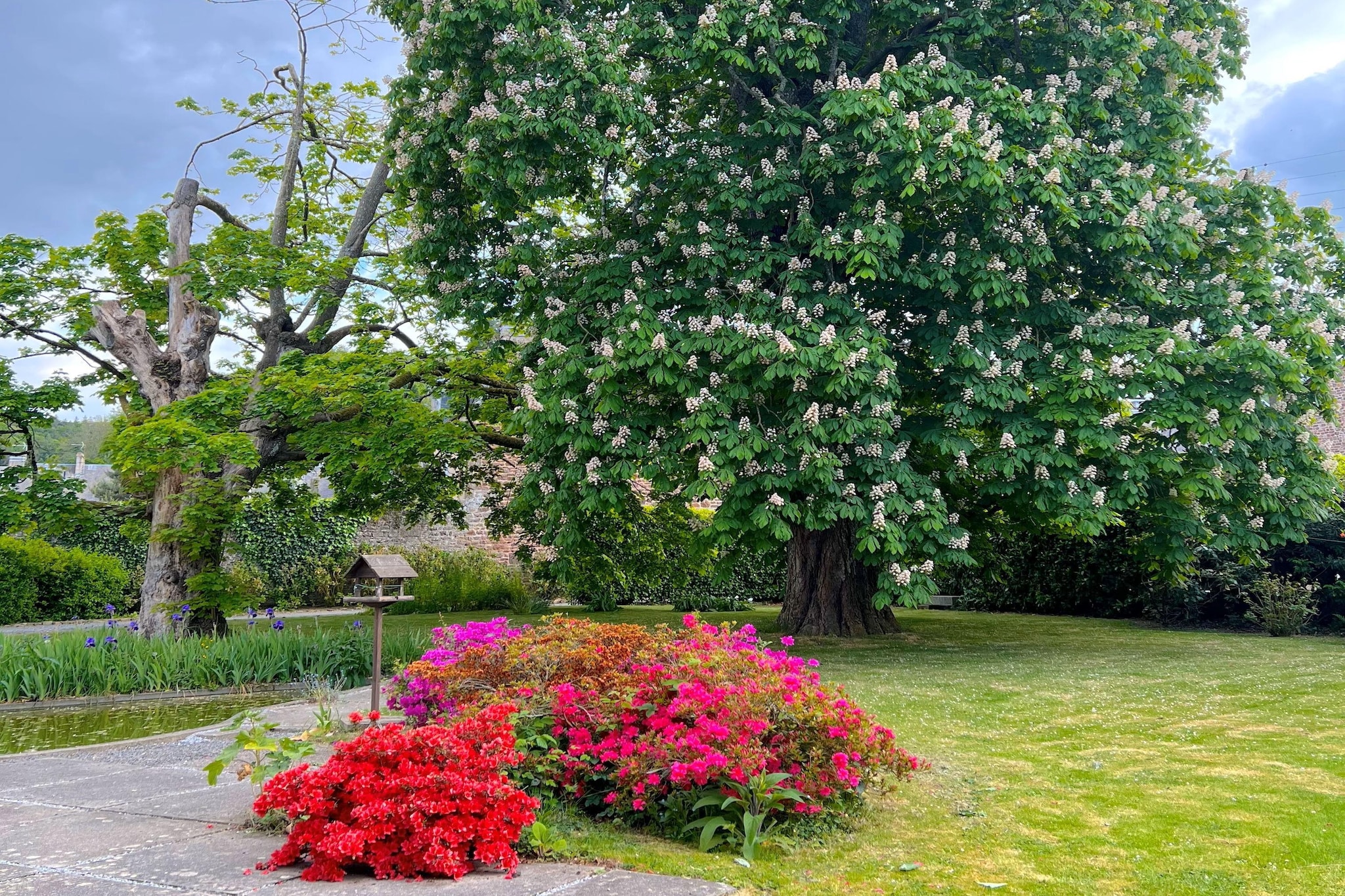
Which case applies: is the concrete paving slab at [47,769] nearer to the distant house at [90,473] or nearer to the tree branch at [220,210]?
the tree branch at [220,210]

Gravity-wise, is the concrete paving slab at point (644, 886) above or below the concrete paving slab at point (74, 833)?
below

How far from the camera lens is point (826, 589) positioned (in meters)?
13.2

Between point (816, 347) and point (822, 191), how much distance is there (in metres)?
2.51

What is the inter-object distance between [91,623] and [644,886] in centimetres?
1603

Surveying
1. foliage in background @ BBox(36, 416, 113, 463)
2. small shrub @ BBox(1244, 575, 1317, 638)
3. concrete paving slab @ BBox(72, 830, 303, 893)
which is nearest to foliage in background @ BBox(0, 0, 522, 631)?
concrete paving slab @ BBox(72, 830, 303, 893)

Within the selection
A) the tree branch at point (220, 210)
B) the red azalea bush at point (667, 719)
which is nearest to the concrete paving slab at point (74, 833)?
the red azalea bush at point (667, 719)

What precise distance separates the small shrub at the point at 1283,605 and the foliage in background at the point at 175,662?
38.6ft

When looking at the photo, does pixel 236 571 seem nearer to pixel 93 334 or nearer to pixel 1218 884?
pixel 93 334

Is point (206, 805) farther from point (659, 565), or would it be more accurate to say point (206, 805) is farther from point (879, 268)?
point (659, 565)

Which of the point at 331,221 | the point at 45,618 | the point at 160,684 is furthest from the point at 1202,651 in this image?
the point at 45,618

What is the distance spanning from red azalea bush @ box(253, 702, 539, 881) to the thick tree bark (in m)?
9.02

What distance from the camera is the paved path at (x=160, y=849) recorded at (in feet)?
12.0

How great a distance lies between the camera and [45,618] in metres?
16.7

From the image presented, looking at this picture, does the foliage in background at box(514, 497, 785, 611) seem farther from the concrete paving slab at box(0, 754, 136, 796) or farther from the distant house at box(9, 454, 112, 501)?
the distant house at box(9, 454, 112, 501)
